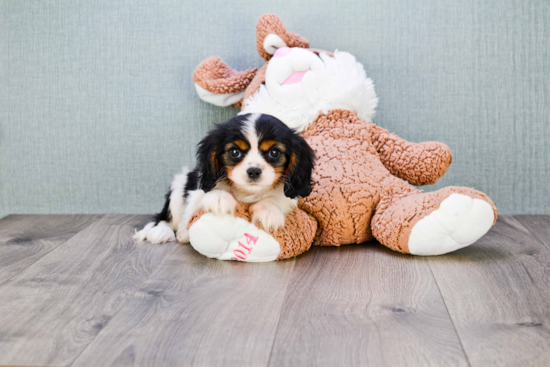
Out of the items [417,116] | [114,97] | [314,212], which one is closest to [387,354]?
[314,212]

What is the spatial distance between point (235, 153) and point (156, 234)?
620 millimetres

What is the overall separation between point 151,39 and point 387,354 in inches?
76.1

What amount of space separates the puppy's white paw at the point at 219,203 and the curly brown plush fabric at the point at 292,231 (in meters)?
0.03

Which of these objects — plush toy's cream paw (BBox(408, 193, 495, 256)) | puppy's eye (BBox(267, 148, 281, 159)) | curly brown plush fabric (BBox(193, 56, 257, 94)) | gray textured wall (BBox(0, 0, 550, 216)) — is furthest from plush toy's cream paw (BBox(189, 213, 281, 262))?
gray textured wall (BBox(0, 0, 550, 216))

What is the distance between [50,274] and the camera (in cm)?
157

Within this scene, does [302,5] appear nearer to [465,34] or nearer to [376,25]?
[376,25]

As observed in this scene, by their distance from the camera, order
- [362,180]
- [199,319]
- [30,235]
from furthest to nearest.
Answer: [30,235] → [362,180] → [199,319]

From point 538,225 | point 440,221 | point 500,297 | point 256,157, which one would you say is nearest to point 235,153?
point 256,157

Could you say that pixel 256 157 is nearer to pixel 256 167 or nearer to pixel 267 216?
pixel 256 167

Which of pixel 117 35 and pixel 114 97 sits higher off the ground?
pixel 117 35

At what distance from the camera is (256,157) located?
1.57 metres

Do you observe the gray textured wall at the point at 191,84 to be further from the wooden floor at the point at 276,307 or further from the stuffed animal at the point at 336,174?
the wooden floor at the point at 276,307

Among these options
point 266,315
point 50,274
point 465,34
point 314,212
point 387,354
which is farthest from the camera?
point 465,34

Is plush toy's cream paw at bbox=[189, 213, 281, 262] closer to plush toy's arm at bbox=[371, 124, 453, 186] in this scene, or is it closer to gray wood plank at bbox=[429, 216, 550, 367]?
gray wood plank at bbox=[429, 216, 550, 367]
